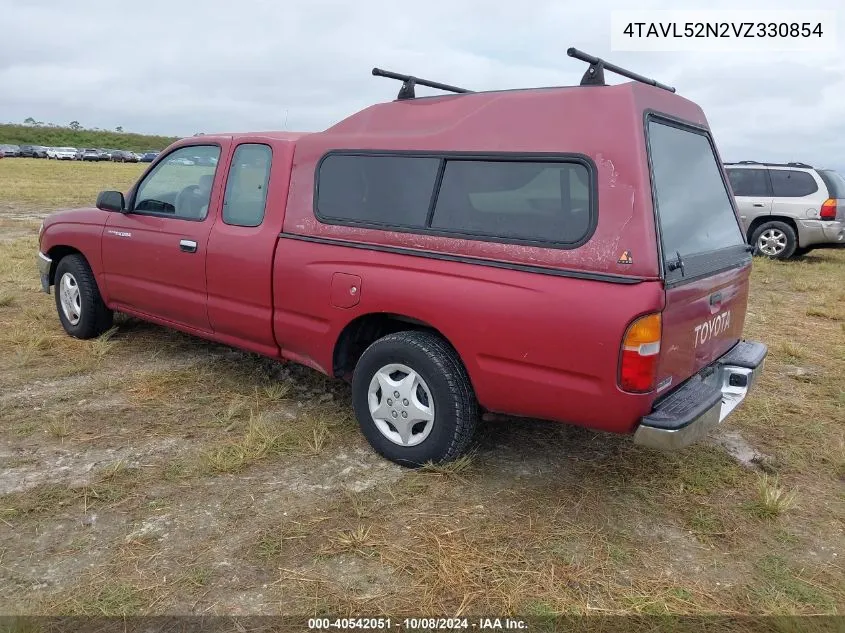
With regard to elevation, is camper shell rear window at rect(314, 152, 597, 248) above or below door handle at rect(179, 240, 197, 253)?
above

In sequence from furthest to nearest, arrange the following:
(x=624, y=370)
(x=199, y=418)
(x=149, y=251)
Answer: (x=149, y=251)
(x=199, y=418)
(x=624, y=370)

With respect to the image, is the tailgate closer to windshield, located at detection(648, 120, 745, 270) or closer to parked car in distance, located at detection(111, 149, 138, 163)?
windshield, located at detection(648, 120, 745, 270)

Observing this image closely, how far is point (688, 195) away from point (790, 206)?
9.58m

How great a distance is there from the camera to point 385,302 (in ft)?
11.3

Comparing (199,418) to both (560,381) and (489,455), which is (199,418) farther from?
(560,381)

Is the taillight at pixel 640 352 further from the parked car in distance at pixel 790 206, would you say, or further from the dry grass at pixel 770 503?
the parked car in distance at pixel 790 206

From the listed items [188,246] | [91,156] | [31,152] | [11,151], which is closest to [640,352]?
[188,246]

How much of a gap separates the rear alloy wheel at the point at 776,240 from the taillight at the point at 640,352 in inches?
401

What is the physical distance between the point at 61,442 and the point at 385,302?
2.00 m

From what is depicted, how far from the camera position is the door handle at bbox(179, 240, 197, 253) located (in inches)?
173

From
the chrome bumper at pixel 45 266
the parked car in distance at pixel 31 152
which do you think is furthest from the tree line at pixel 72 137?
the chrome bumper at pixel 45 266

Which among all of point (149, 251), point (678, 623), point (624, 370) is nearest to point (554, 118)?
point (624, 370)

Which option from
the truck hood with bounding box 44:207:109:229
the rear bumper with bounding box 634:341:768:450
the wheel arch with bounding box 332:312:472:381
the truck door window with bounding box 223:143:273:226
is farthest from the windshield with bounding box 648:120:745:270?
the truck hood with bounding box 44:207:109:229

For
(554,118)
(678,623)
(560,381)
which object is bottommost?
(678,623)
